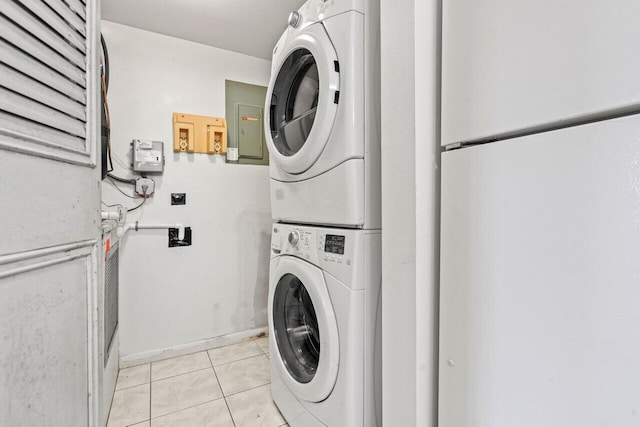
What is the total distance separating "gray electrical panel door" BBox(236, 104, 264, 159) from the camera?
2.13m

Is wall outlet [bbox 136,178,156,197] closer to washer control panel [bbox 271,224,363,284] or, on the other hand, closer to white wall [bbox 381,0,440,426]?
washer control panel [bbox 271,224,363,284]

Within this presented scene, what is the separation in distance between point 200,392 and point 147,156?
4.82 feet

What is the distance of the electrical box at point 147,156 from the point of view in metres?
1.80

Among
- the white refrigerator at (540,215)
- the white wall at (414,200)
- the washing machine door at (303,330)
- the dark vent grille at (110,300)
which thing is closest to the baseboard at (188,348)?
the dark vent grille at (110,300)

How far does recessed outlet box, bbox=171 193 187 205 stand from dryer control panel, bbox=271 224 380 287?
1080 millimetres

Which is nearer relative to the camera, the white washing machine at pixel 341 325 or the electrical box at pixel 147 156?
the white washing machine at pixel 341 325

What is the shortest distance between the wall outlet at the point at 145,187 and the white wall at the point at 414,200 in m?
1.71

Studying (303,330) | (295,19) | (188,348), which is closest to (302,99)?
(295,19)

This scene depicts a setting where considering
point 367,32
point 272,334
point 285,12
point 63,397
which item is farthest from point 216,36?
point 63,397

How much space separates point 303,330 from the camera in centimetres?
131

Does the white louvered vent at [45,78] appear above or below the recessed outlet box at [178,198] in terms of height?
above

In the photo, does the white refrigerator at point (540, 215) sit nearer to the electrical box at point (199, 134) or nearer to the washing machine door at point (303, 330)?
the washing machine door at point (303, 330)

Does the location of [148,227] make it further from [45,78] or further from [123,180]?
[45,78]

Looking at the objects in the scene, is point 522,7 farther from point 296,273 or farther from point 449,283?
point 296,273
